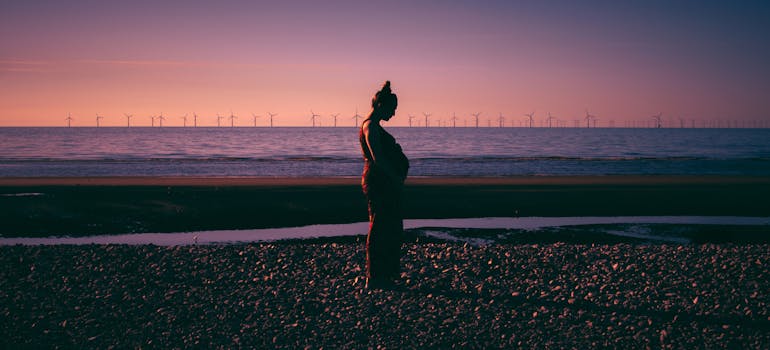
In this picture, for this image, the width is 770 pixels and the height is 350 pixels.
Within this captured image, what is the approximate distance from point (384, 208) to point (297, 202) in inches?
528

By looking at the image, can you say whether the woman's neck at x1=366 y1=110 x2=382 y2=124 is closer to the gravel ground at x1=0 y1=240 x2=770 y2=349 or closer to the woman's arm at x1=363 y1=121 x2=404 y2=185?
the woman's arm at x1=363 y1=121 x2=404 y2=185

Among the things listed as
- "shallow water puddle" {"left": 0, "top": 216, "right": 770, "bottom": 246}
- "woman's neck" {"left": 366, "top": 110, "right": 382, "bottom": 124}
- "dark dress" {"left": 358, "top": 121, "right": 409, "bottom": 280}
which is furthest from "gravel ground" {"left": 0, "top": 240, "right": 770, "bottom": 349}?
"woman's neck" {"left": 366, "top": 110, "right": 382, "bottom": 124}

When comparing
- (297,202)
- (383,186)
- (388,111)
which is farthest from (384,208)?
(297,202)

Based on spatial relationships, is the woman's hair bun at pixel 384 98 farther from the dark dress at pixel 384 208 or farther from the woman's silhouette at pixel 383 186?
the dark dress at pixel 384 208

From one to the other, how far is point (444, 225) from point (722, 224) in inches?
327

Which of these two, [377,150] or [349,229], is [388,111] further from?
[349,229]

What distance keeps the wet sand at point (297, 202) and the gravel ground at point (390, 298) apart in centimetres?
564

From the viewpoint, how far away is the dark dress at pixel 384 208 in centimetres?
862

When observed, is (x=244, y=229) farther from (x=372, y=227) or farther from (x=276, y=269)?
(x=372, y=227)

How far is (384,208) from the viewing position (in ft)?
28.8

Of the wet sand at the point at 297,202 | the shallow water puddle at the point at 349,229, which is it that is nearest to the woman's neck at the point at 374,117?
the shallow water puddle at the point at 349,229

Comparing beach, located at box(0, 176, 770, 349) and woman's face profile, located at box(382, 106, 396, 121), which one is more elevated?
woman's face profile, located at box(382, 106, 396, 121)

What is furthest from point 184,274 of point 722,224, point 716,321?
point 722,224

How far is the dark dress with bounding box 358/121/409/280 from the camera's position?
862cm
